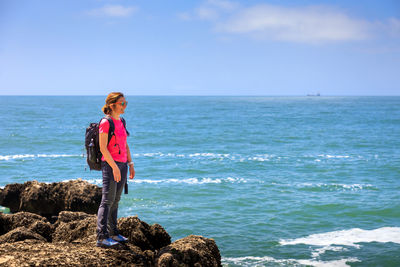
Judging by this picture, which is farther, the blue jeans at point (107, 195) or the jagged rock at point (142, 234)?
the jagged rock at point (142, 234)

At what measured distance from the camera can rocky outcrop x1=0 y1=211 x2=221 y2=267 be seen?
5.45m

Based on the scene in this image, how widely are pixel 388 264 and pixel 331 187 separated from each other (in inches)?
363

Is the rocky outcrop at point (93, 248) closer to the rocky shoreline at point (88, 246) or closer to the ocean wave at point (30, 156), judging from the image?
the rocky shoreline at point (88, 246)

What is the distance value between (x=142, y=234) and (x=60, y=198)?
5.74 metres

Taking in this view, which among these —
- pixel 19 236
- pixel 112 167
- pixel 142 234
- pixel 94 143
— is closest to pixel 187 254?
pixel 142 234

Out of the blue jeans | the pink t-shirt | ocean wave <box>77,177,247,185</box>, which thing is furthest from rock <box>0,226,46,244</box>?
ocean wave <box>77,177,247,185</box>

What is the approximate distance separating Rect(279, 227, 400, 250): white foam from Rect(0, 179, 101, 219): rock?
566 cm

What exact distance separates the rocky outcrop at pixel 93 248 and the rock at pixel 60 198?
11.5ft

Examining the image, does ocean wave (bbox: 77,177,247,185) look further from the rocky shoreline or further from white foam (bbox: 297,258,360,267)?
the rocky shoreline

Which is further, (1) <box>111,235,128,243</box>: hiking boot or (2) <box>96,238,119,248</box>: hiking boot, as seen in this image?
(1) <box>111,235,128,243</box>: hiking boot

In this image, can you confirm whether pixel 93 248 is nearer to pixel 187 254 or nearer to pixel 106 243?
pixel 106 243

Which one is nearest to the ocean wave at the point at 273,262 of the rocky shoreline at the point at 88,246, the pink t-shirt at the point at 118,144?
the rocky shoreline at the point at 88,246

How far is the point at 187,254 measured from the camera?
6.21 metres

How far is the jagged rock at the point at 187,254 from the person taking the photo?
5.96 metres
